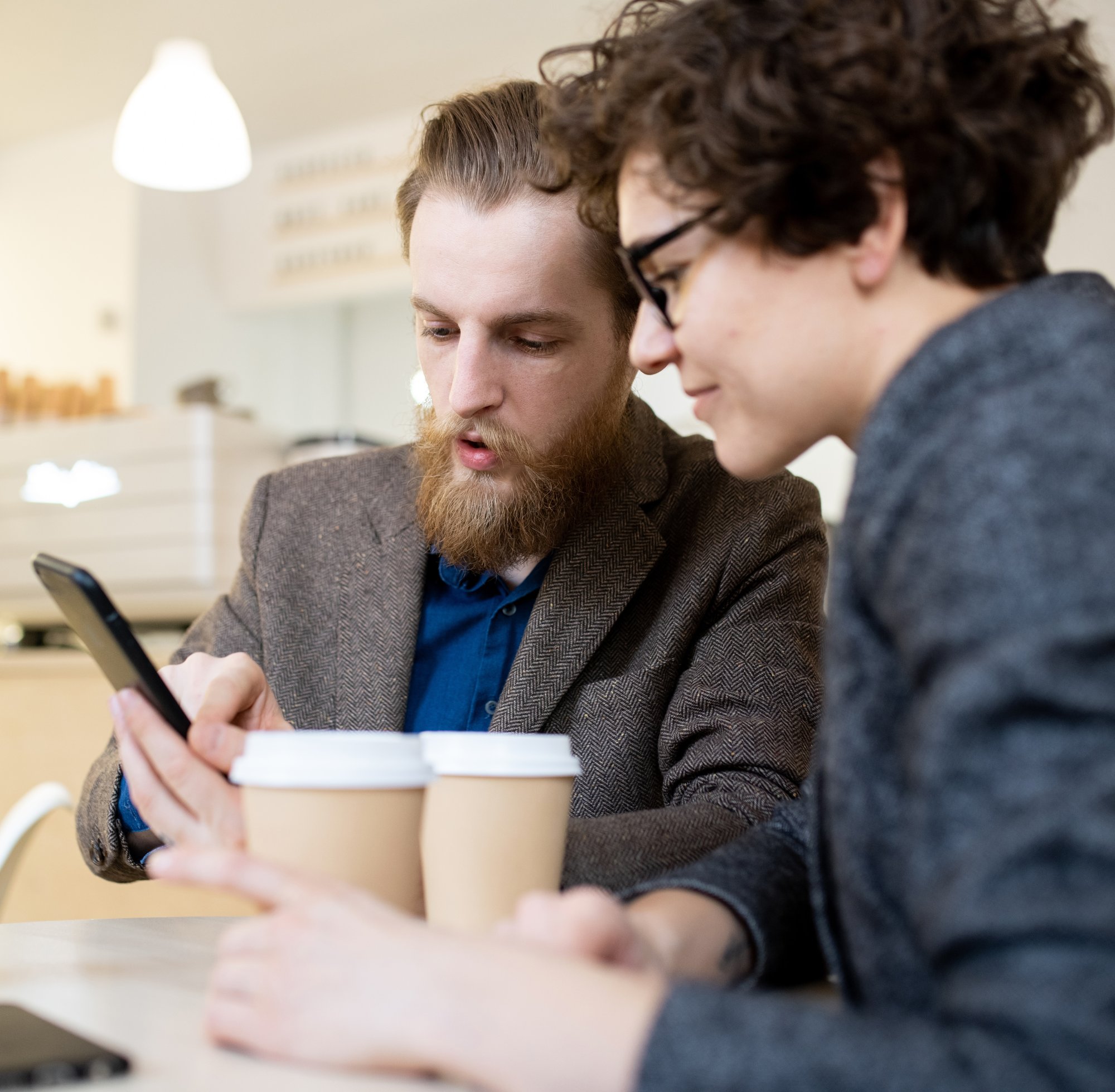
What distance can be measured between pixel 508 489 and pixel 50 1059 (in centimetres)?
91

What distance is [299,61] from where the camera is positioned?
3.58m

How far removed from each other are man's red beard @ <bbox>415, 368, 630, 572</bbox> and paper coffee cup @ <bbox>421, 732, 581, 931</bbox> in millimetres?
648

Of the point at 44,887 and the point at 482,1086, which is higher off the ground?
the point at 482,1086

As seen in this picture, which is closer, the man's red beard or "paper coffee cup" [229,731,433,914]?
"paper coffee cup" [229,731,433,914]

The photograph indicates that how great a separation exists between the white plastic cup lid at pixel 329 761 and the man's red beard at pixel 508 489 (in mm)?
711

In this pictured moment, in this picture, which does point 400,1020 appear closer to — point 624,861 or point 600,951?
point 600,951

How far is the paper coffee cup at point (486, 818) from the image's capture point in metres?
0.72

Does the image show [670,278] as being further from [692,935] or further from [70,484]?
[70,484]

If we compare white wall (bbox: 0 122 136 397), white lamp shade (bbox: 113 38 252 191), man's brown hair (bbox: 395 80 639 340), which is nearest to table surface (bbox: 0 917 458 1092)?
man's brown hair (bbox: 395 80 639 340)

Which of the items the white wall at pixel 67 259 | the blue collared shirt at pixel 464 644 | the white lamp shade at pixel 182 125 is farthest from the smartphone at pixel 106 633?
the white wall at pixel 67 259

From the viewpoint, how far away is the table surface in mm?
539

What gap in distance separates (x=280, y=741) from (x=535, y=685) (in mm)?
653

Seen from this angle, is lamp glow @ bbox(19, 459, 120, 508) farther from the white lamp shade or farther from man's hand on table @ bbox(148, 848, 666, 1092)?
man's hand on table @ bbox(148, 848, 666, 1092)

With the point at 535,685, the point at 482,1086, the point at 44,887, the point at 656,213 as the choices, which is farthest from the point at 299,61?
the point at 482,1086
